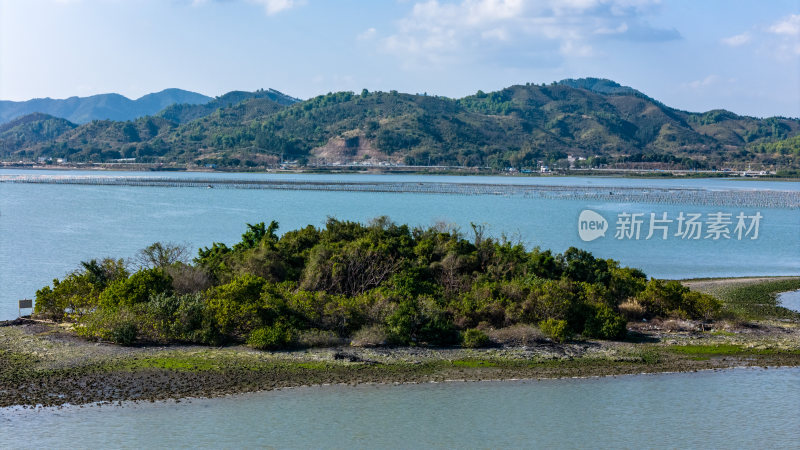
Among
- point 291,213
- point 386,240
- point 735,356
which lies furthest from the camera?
point 291,213

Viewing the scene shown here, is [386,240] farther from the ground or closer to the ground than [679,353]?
farther from the ground

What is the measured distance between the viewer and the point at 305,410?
58.7 ft

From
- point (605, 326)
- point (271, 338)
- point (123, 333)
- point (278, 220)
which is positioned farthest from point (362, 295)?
point (278, 220)

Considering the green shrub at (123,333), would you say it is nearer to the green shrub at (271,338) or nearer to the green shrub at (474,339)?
the green shrub at (271,338)

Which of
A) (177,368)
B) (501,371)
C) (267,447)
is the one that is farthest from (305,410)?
(501,371)

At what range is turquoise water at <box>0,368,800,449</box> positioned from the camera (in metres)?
16.3

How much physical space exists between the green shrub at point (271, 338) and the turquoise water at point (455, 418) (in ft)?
11.8

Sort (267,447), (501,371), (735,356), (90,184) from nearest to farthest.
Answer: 1. (267,447)
2. (501,371)
3. (735,356)
4. (90,184)

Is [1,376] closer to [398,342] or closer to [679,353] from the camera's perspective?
[398,342]

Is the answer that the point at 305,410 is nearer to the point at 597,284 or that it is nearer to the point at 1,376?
the point at 1,376

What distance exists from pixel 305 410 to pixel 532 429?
5247 mm

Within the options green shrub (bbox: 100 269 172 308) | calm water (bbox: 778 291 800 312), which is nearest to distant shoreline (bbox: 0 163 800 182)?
calm water (bbox: 778 291 800 312)

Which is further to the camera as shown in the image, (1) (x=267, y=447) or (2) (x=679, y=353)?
(2) (x=679, y=353)

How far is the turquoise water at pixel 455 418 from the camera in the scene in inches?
641
